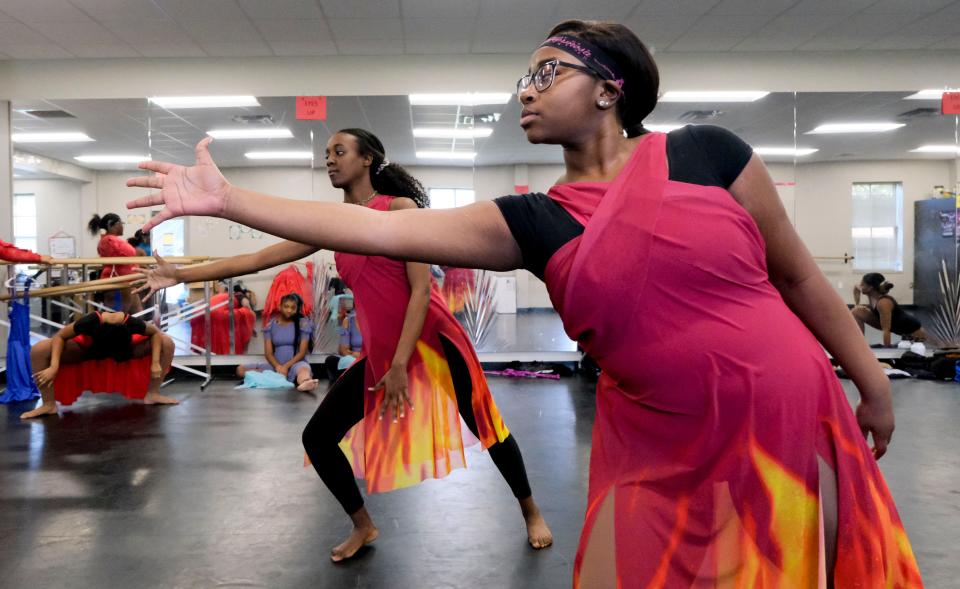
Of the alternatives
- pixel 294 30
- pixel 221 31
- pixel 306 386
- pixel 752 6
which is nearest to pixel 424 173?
pixel 294 30

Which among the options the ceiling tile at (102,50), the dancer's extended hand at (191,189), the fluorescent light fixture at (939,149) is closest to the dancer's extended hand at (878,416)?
the dancer's extended hand at (191,189)

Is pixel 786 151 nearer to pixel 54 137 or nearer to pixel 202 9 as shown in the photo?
pixel 202 9

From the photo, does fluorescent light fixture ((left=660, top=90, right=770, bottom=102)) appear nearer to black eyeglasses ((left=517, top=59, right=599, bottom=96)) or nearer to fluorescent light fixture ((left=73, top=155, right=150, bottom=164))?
fluorescent light fixture ((left=73, top=155, right=150, bottom=164))

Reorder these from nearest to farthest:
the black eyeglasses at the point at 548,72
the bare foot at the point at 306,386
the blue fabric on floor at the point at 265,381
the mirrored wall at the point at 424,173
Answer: the black eyeglasses at the point at 548,72, the bare foot at the point at 306,386, the blue fabric on floor at the point at 265,381, the mirrored wall at the point at 424,173

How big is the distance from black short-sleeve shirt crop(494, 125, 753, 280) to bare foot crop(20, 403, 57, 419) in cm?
508

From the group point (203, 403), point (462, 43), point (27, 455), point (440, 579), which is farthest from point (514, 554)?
point (462, 43)

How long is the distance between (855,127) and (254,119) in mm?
6583

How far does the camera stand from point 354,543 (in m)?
2.56

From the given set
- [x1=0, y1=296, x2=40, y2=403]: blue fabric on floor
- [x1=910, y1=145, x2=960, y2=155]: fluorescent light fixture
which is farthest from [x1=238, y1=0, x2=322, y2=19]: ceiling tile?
[x1=910, y1=145, x2=960, y2=155]: fluorescent light fixture

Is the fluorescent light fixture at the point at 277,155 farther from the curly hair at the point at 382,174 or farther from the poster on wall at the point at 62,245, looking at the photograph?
the curly hair at the point at 382,174

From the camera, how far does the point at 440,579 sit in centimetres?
234

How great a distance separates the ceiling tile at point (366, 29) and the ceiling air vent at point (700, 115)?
3.02m

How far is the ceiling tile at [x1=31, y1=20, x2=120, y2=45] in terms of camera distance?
5949 mm

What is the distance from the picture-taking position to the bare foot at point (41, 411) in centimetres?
497
